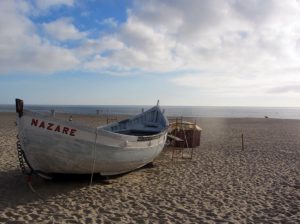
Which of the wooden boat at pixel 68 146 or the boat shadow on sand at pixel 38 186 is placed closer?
the boat shadow on sand at pixel 38 186

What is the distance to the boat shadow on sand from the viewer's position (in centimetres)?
826

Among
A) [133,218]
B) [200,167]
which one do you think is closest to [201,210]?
[133,218]

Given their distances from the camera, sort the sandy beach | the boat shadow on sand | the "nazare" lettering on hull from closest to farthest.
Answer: the sandy beach → the boat shadow on sand → the "nazare" lettering on hull

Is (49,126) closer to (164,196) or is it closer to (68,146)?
(68,146)

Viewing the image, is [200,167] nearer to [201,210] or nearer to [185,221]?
[201,210]

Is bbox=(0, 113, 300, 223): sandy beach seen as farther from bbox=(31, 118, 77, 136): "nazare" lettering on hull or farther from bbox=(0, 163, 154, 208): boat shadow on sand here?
bbox=(31, 118, 77, 136): "nazare" lettering on hull

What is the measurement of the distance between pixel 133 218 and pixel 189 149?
1076cm

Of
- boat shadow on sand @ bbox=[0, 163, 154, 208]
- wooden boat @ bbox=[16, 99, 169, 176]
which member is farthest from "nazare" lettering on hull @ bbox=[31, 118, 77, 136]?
boat shadow on sand @ bbox=[0, 163, 154, 208]

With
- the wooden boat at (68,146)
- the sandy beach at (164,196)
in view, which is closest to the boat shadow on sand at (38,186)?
the sandy beach at (164,196)

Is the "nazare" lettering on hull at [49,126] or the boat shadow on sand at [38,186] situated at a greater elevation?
the "nazare" lettering on hull at [49,126]

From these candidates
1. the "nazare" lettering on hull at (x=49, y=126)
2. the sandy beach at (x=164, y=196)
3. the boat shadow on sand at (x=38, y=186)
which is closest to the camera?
the sandy beach at (x=164, y=196)

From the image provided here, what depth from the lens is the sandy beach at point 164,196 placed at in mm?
7320

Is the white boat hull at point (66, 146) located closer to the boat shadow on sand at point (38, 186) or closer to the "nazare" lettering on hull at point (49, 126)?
the "nazare" lettering on hull at point (49, 126)

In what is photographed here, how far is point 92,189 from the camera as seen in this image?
365 inches
